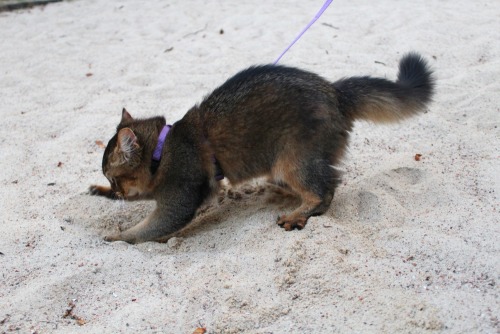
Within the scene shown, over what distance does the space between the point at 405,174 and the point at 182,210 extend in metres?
1.63

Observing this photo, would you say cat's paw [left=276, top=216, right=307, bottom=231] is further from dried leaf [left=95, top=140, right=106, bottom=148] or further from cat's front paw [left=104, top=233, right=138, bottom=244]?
dried leaf [left=95, top=140, right=106, bottom=148]

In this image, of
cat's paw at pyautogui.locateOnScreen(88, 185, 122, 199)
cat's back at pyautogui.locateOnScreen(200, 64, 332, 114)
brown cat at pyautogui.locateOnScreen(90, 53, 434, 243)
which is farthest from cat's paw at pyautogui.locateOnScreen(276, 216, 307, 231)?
cat's paw at pyautogui.locateOnScreen(88, 185, 122, 199)

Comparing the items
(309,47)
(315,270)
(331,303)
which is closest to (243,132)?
(315,270)

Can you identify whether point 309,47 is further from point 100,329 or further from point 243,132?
point 100,329

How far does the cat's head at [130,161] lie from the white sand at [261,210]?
0.29 m

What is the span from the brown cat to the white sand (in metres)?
0.22

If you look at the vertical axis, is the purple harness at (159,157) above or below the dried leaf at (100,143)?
above

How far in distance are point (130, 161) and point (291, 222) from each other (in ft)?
3.81

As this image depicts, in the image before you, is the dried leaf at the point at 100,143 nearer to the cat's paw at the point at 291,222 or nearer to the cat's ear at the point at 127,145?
the cat's ear at the point at 127,145

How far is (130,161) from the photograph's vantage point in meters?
3.77

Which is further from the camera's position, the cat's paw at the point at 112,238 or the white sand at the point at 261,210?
the cat's paw at the point at 112,238

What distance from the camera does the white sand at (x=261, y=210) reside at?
9.15ft

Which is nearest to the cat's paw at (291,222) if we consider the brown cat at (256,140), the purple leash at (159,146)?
the brown cat at (256,140)

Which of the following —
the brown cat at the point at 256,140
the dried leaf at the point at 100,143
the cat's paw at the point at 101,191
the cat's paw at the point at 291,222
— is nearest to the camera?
the cat's paw at the point at 291,222
